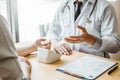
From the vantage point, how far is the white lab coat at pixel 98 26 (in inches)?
55.4

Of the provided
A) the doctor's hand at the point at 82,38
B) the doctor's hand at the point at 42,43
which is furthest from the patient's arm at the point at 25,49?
the doctor's hand at the point at 82,38

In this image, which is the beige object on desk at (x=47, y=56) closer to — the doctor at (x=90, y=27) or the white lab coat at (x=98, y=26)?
the doctor at (x=90, y=27)

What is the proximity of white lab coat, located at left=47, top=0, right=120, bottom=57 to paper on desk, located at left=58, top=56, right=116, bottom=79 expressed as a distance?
0.69 ft

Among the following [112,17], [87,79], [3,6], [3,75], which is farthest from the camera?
[3,6]

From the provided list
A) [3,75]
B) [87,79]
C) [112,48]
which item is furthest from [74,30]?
[3,75]

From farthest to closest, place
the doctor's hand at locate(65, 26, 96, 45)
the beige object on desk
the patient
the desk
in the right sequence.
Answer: the doctor's hand at locate(65, 26, 96, 45), the beige object on desk, the desk, the patient

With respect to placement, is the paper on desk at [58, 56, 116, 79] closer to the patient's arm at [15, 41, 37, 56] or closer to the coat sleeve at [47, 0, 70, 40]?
the patient's arm at [15, 41, 37, 56]

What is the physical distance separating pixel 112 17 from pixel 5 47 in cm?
104

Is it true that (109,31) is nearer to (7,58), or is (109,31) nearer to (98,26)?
(98,26)

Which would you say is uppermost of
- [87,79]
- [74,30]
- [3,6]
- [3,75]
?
[3,6]

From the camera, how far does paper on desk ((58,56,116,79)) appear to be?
38.4 inches

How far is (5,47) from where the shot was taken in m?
0.64

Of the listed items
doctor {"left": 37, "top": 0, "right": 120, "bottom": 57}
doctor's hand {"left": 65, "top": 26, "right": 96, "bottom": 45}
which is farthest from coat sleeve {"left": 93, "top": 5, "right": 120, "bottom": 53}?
doctor's hand {"left": 65, "top": 26, "right": 96, "bottom": 45}

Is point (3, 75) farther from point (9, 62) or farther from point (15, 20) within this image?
point (15, 20)
